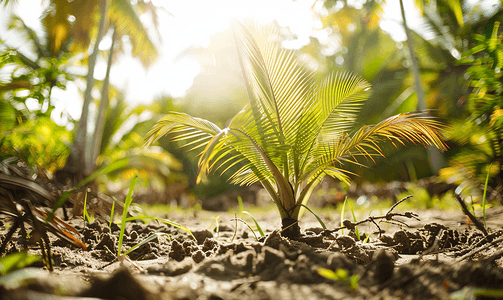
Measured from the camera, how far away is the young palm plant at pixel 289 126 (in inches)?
77.2

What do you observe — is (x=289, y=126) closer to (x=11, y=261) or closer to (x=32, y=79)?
(x=11, y=261)

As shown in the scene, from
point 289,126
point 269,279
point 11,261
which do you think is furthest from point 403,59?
point 11,261

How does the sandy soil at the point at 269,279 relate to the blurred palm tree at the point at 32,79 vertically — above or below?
below

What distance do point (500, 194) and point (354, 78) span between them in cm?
251

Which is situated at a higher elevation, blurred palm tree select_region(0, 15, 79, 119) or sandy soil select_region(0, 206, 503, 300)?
blurred palm tree select_region(0, 15, 79, 119)

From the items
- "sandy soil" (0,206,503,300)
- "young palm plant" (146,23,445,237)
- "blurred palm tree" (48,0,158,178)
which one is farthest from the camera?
"blurred palm tree" (48,0,158,178)

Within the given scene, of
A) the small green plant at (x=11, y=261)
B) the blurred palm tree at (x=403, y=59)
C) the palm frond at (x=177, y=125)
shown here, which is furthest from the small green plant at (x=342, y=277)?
the blurred palm tree at (x=403, y=59)

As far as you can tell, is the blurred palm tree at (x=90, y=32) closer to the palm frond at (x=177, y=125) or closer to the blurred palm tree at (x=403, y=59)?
the palm frond at (x=177, y=125)

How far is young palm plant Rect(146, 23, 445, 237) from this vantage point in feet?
6.43

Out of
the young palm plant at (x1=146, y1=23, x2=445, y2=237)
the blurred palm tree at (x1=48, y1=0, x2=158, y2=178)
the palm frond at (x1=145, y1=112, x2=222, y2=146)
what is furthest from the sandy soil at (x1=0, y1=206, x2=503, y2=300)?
the blurred palm tree at (x1=48, y1=0, x2=158, y2=178)

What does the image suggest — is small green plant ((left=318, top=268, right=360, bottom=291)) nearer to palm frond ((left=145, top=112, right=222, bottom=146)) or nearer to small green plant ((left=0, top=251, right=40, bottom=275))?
small green plant ((left=0, top=251, right=40, bottom=275))

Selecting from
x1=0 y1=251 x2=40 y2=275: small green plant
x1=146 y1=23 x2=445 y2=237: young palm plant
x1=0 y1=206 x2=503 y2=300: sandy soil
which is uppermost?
x1=146 y1=23 x2=445 y2=237: young palm plant

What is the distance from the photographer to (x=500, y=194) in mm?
3117

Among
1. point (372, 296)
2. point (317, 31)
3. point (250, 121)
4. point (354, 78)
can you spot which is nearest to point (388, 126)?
point (354, 78)
